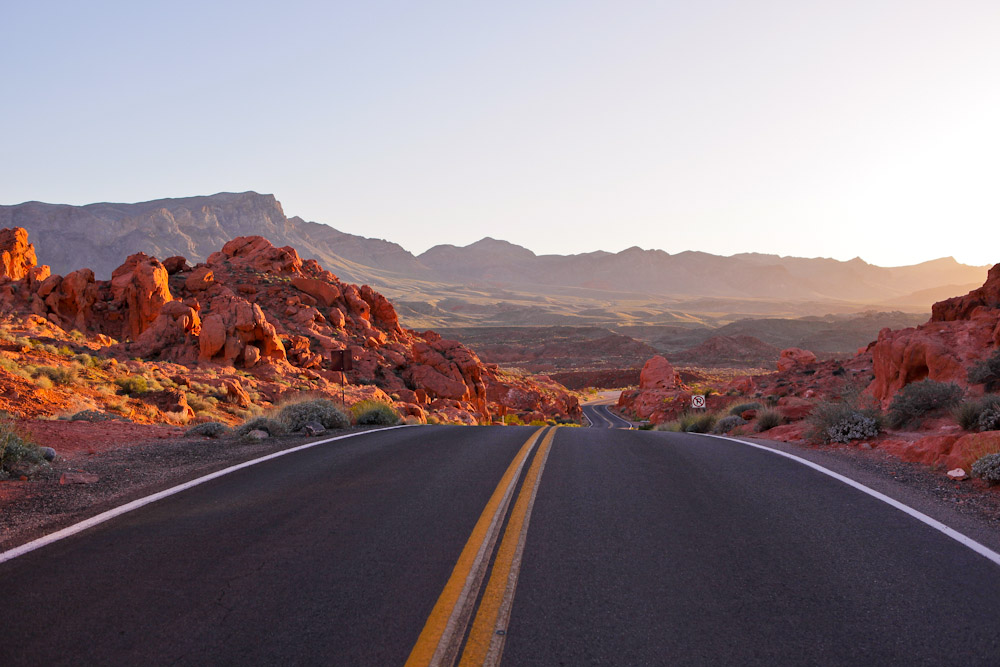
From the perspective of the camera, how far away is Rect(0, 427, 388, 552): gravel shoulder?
212 inches

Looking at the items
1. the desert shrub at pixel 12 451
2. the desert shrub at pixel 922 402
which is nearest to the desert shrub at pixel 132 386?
the desert shrub at pixel 12 451

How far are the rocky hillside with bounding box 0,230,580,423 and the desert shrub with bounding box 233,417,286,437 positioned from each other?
8398mm

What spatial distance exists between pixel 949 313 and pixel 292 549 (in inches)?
824

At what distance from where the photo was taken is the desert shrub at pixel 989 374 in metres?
12.3

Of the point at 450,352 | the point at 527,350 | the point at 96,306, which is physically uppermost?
the point at 96,306

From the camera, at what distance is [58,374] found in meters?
15.3

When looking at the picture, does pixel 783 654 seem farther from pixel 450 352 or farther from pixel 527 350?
pixel 527 350

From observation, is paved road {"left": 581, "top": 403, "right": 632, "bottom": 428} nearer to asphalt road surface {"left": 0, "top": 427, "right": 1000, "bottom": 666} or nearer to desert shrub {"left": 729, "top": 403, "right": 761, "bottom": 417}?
desert shrub {"left": 729, "top": 403, "right": 761, "bottom": 417}

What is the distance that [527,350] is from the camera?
107m

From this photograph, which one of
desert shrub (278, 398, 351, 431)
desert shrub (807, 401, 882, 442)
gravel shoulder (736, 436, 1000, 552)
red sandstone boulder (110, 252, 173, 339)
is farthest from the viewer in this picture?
red sandstone boulder (110, 252, 173, 339)

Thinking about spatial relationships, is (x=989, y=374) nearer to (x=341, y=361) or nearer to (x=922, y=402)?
(x=922, y=402)

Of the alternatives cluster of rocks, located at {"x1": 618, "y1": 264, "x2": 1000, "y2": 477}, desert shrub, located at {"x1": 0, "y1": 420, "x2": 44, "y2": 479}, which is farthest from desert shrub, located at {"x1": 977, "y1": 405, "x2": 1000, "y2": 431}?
desert shrub, located at {"x1": 0, "y1": 420, "x2": 44, "y2": 479}

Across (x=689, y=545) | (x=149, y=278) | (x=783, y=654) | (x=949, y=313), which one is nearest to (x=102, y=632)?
(x=783, y=654)

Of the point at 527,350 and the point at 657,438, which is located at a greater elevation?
the point at 657,438
